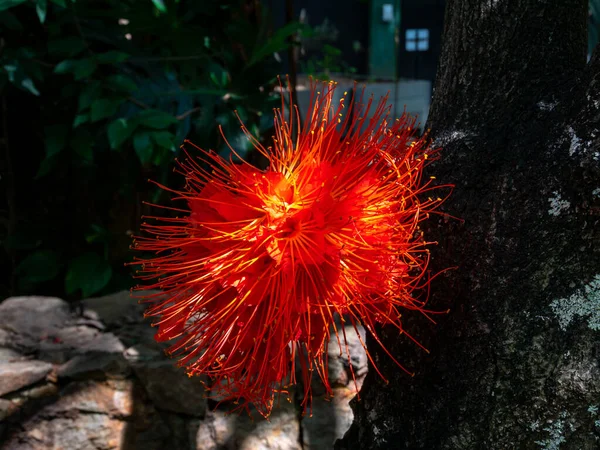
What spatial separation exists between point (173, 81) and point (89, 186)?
28.6 inches

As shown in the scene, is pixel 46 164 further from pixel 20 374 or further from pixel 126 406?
pixel 126 406

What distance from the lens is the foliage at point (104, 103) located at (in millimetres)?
2188

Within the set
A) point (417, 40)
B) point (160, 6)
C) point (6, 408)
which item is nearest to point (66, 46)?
point (160, 6)

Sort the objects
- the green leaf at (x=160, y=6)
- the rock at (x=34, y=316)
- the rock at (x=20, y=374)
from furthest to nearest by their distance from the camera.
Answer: the green leaf at (x=160, y=6) < the rock at (x=34, y=316) < the rock at (x=20, y=374)

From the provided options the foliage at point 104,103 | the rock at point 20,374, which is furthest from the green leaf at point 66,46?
the rock at point 20,374

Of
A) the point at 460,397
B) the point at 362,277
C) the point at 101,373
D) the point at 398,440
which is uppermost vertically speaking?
the point at 362,277

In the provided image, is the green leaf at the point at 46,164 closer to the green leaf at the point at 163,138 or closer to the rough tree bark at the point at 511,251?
the green leaf at the point at 163,138

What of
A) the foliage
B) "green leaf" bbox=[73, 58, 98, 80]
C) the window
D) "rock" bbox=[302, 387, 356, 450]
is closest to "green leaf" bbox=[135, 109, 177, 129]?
the foliage

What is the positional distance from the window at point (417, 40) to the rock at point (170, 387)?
404 centimetres

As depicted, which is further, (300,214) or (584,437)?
(300,214)

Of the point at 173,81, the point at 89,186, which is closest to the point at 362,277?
the point at 173,81

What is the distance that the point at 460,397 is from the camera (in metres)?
0.90

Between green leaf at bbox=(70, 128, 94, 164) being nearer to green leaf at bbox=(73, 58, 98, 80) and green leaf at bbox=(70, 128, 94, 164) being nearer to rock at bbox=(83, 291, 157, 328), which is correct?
green leaf at bbox=(73, 58, 98, 80)

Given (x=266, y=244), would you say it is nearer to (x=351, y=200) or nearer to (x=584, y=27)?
(x=351, y=200)
